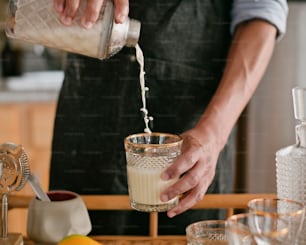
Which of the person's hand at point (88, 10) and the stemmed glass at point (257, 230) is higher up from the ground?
the person's hand at point (88, 10)

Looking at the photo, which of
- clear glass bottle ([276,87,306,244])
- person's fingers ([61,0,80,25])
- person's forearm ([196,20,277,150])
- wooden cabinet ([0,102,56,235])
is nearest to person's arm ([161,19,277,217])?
person's forearm ([196,20,277,150])

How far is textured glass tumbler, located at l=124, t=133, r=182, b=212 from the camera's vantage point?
1015 millimetres

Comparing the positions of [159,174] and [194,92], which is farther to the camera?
[194,92]

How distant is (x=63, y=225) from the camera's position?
107 centimetres

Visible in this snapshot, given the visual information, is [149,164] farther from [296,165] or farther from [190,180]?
[296,165]

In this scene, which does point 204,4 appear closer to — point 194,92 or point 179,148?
point 194,92

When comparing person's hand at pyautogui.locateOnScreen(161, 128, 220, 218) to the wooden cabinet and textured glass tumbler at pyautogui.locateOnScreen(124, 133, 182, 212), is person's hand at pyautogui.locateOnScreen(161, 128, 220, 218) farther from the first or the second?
the wooden cabinet

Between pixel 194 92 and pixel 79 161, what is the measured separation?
0.28 meters

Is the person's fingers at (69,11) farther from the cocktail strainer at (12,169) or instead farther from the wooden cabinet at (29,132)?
the wooden cabinet at (29,132)

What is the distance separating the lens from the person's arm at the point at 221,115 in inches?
42.9

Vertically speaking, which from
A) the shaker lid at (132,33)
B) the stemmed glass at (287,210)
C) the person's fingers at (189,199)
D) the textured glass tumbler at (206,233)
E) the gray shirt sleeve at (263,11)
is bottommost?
the textured glass tumbler at (206,233)

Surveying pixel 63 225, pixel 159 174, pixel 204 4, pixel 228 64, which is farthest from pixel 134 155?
pixel 204 4

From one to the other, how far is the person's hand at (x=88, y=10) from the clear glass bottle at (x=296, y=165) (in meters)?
0.26

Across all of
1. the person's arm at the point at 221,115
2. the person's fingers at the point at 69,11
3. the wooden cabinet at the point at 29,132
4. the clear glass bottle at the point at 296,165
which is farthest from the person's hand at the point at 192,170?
the wooden cabinet at the point at 29,132
